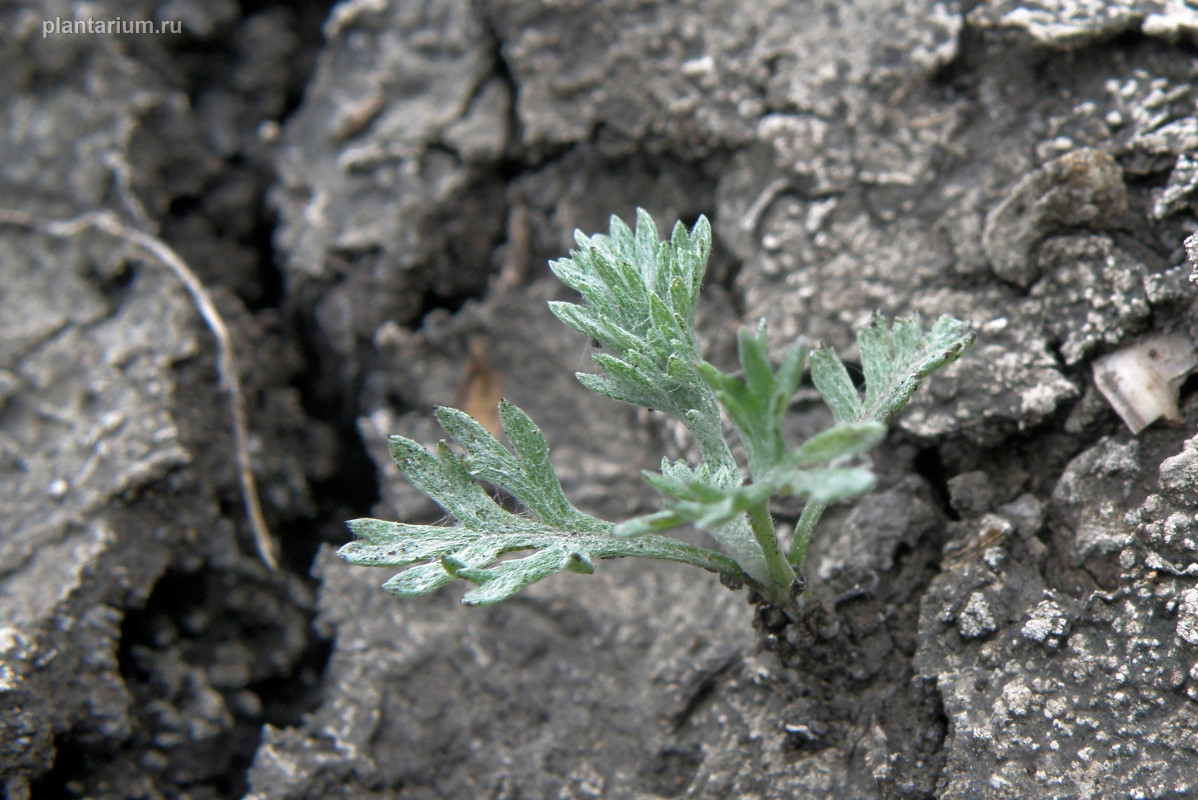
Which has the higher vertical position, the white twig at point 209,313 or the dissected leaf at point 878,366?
the white twig at point 209,313

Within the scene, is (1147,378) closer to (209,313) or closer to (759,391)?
(759,391)

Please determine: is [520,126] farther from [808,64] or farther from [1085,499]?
[1085,499]

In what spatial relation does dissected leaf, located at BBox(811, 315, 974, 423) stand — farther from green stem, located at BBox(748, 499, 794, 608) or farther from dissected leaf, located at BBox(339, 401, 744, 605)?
dissected leaf, located at BBox(339, 401, 744, 605)

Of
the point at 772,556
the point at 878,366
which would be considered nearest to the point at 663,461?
the point at 772,556

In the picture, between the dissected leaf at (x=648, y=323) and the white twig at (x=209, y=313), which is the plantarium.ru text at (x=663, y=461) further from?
the white twig at (x=209, y=313)

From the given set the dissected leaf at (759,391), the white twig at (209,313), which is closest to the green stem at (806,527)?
the dissected leaf at (759,391)

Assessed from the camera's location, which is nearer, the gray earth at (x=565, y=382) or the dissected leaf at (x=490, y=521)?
the dissected leaf at (x=490, y=521)

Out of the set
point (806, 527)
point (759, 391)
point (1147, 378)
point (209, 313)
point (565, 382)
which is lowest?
point (1147, 378)
